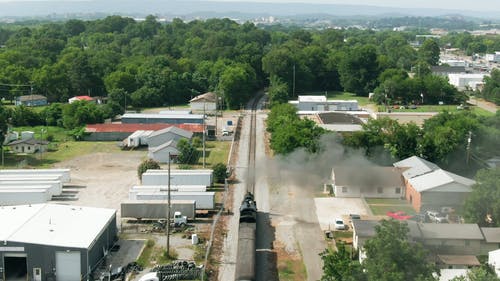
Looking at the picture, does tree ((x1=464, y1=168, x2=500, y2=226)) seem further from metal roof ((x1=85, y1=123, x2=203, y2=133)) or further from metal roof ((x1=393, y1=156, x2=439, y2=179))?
metal roof ((x1=85, y1=123, x2=203, y2=133))

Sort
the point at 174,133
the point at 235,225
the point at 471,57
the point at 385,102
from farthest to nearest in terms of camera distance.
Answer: the point at 471,57
the point at 385,102
the point at 174,133
the point at 235,225

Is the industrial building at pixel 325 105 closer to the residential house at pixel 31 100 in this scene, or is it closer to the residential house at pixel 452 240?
the residential house at pixel 31 100

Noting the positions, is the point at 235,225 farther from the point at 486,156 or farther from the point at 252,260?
the point at 486,156

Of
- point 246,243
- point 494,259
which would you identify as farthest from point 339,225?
point 494,259

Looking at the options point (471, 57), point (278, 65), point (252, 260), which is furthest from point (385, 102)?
point (471, 57)

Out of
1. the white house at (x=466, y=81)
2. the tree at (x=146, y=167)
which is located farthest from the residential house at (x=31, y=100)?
the white house at (x=466, y=81)

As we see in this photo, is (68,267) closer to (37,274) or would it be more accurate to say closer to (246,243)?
(37,274)
